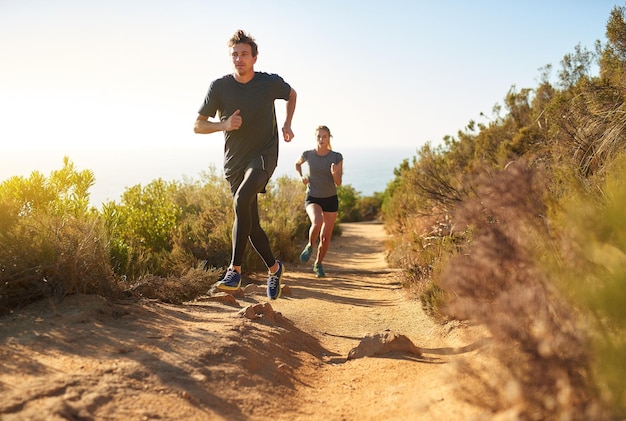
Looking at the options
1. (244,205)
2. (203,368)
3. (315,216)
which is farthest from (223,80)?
(315,216)

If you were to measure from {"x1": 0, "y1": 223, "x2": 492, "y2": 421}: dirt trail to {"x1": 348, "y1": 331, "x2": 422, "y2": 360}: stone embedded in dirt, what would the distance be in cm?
5

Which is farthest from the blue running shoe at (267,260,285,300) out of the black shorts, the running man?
the black shorts

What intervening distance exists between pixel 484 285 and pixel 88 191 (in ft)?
22.0

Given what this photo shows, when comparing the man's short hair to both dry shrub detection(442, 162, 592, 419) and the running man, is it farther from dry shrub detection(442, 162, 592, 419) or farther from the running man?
dry shrub detection(442, 162, 592, 419)

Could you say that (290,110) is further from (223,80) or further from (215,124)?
(215,124)

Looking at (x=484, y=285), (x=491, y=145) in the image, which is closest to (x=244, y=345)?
(x=484, y=285)

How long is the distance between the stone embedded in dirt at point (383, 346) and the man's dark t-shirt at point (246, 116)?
1.82 m

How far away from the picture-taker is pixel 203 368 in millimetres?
3332

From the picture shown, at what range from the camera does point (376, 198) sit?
30.2m

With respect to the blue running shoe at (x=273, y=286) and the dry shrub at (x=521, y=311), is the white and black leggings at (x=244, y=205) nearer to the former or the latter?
the blue running shoe at (x=273, y=286)

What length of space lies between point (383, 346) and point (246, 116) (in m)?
2.45

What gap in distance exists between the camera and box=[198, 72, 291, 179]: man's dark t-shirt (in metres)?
5.23

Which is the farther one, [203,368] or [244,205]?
[244,205]

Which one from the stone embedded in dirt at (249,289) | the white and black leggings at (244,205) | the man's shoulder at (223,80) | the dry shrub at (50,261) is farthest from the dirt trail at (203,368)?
the man's shoulder at (223,80)
